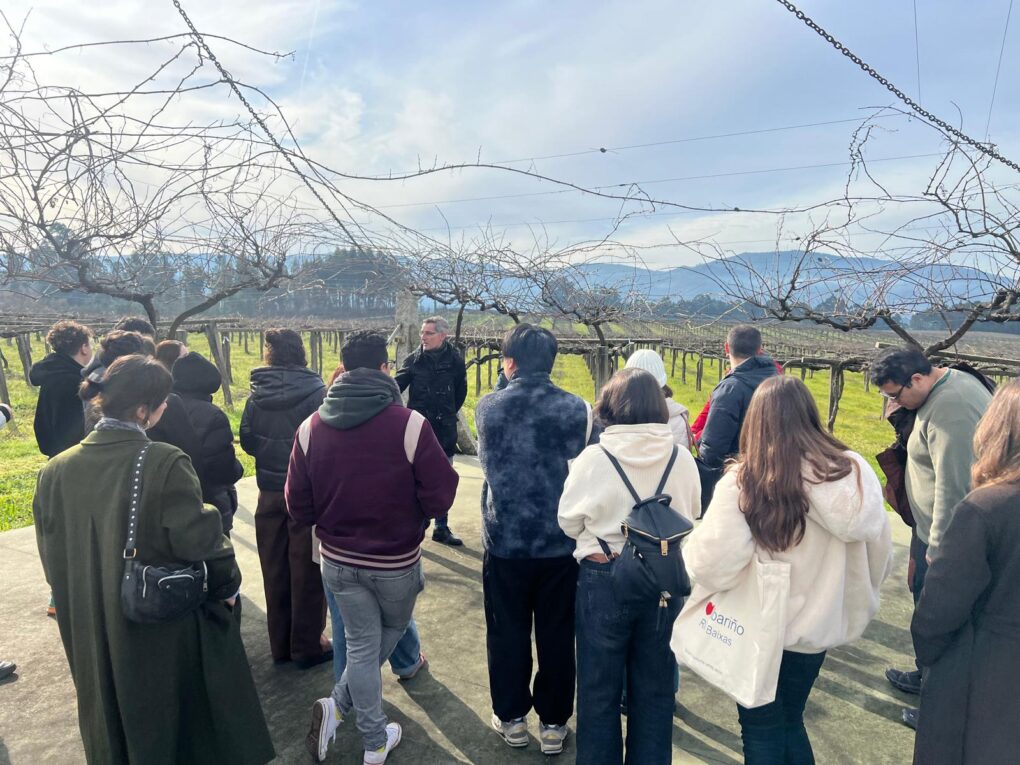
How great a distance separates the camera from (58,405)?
123 inches

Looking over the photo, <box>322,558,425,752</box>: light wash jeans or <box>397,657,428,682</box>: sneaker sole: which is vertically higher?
<box>322,558,425,752</box>: light wash jeans

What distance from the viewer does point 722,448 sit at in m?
3.27

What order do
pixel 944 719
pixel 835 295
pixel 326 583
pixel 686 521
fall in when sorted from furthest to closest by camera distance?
pixel 835 295, pixel 326 583, pixel 686 521, pixel 944 719

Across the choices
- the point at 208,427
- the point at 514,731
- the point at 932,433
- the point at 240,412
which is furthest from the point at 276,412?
the point at 240,412

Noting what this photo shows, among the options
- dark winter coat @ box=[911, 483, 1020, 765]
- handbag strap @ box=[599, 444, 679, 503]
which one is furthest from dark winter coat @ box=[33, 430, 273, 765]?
dark winter coat @ box=[911, 483, 1020, 765]

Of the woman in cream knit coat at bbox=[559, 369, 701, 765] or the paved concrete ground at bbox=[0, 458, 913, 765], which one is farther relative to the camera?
the paved concrete ground at bbox=[0, 458, 913, 765]

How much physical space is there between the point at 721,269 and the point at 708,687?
→ 3.14m

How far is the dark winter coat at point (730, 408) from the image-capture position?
3197 millimetres

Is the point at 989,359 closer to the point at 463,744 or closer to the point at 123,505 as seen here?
the point at 463,744

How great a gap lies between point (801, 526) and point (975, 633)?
505 millimetres

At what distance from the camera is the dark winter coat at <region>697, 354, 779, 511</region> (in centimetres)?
320

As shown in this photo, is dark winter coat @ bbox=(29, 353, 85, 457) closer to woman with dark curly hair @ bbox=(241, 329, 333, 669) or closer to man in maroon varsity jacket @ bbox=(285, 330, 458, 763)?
woman with dark curly hair @ bbox=(241, 329, 333, 669)

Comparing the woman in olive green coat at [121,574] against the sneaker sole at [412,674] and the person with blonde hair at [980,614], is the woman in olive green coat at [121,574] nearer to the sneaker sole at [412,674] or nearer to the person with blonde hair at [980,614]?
the sneaker sole at [412,674]

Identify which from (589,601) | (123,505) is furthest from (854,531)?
→ (123,505)
